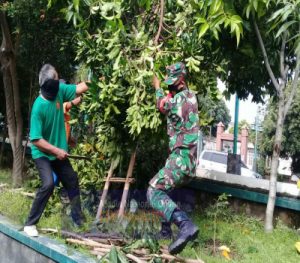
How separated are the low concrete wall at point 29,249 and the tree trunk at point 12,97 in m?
2.82

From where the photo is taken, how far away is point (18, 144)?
8.70 meters

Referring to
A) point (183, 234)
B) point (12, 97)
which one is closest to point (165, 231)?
point (183, 234)

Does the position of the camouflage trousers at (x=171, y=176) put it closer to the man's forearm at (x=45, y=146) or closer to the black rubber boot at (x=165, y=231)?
the black rubber boot at (x=165, y=231)

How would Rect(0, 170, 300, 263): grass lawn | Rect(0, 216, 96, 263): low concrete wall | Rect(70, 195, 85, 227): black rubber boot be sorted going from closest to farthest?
Rect(0, 216, 96, 263): low concrete wall
Rect(0, 170, 300, 263): grass lawn
Rect(70, 195, 85, 227): black rubber boot

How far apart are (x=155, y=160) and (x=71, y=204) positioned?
203cm

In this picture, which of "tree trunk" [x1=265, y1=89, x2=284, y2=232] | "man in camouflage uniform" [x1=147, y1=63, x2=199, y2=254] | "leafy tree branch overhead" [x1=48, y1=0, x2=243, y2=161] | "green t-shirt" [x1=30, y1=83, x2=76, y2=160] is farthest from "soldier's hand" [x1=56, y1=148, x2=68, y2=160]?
"tree trunk" [x1=265, y1=89, x2=284, y2=232]

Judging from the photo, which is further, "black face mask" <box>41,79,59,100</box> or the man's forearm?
"black face mask" <box>41,79,59,100</box>

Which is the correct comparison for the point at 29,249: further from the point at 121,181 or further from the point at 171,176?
the point at 171,176

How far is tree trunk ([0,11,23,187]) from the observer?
8.38 metres

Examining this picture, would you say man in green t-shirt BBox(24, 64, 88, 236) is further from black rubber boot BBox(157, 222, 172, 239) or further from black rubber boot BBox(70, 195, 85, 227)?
black rubber boot BBox(157, 222, 172, 239)

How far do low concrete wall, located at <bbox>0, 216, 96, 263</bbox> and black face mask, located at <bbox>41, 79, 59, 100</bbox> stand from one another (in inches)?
57.4

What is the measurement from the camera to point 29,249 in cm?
499

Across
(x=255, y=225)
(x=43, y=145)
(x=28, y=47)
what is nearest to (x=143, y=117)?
(x=43, y=145)

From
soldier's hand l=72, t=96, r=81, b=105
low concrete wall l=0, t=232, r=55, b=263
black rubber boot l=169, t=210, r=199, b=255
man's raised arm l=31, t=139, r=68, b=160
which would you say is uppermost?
soldier's hand l=72, t=96, r=81, b=105
